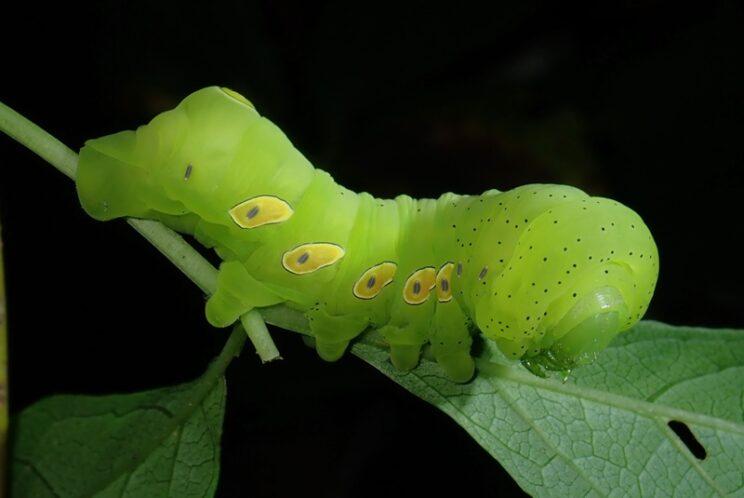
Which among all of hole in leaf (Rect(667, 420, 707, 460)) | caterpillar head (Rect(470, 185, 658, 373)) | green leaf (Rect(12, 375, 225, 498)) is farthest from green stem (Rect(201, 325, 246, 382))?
hole in leaf (Rect(667, 420, 707, 460))

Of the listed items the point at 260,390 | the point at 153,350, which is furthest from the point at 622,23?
Result: the point at 153,350

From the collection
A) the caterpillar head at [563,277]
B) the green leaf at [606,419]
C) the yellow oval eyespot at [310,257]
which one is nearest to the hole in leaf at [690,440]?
the green leaf at [606,419]

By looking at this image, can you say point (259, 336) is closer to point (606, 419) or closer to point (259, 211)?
point (259, 211)

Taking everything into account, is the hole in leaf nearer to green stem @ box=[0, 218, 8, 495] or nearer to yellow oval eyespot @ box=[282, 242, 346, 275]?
yellow oval eyespot @ box=[282, 242, 346, 275]

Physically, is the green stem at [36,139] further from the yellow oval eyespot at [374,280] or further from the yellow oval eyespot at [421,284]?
the yellow oval eyespot at [421,284]

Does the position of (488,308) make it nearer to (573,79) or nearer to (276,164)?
(276,164)

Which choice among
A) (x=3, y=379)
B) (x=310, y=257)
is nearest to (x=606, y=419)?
(x=310, y=257)
